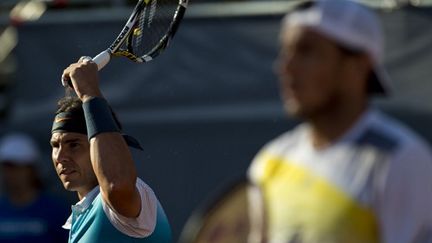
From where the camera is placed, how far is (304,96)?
10.3 ft

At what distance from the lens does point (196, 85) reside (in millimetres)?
8492

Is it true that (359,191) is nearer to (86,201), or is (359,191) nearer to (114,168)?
(114,168)

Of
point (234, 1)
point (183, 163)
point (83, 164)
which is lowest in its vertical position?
point (183, 163)

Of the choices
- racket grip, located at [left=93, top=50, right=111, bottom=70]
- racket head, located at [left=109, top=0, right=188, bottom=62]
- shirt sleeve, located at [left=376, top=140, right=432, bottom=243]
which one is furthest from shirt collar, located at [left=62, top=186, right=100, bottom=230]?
shirt sleeve, located at [left=376, top=140, right=432, bottom=243]

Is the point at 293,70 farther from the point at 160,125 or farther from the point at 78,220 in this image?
the point at 160,125

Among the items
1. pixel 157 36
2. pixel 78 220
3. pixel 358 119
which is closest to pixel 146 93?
pixel 157 36

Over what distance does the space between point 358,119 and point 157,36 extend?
2347 millimetres

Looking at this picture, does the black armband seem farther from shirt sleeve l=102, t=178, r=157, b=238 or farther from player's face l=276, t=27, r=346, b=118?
player's face l=276, t=27, r=346, b=118

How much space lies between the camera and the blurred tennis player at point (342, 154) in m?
3.12

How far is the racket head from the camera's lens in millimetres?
5355

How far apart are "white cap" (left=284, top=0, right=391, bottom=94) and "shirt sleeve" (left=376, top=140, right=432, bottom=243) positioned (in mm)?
240

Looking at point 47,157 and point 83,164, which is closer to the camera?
point 83,164

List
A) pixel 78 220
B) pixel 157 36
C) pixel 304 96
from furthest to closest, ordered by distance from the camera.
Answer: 1. pixel 157 36
2. pixel 78 220
3. pixel 304 96

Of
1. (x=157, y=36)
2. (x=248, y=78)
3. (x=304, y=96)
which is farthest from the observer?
(x=248, y=78)
